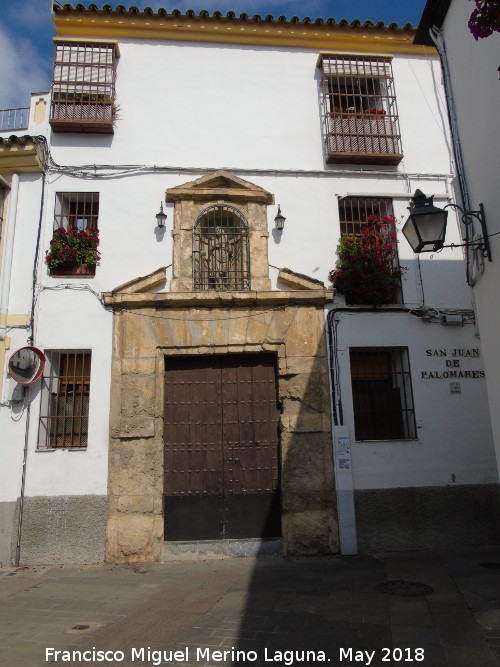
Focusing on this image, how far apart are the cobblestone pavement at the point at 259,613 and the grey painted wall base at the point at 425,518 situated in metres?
0.30

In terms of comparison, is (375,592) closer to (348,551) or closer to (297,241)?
(348,551)

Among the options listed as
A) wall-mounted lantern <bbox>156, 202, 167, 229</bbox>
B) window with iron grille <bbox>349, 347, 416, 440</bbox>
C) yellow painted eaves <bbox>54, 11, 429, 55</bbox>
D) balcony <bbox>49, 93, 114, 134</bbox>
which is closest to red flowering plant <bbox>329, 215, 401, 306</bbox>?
window with iron grille <bbox>349, 347, 416, 440</bbox>

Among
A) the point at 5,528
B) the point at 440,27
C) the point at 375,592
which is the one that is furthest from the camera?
the point at 5,528

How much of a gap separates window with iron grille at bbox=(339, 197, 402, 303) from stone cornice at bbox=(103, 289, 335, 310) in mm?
1352

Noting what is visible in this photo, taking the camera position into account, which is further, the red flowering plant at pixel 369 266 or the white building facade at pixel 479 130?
the red flowering plant at pixel 369 266

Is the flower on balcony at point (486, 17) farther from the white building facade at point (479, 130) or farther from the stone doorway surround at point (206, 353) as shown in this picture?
the stone doorway surround at point (206, 353)

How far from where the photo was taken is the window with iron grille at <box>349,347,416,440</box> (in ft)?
23.7

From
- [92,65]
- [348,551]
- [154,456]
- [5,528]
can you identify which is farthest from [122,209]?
[348,551]

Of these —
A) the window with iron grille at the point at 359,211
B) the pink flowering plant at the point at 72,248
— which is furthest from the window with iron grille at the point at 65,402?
the window with iron grille at the point at 359,211

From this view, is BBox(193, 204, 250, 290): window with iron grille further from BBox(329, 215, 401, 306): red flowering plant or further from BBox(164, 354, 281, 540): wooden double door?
BBox(329, 215, 401, 306): red flowering plant

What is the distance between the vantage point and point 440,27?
580cm

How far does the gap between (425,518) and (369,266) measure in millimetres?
3557

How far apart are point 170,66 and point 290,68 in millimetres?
1976

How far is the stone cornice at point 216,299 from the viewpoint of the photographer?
7109mm
